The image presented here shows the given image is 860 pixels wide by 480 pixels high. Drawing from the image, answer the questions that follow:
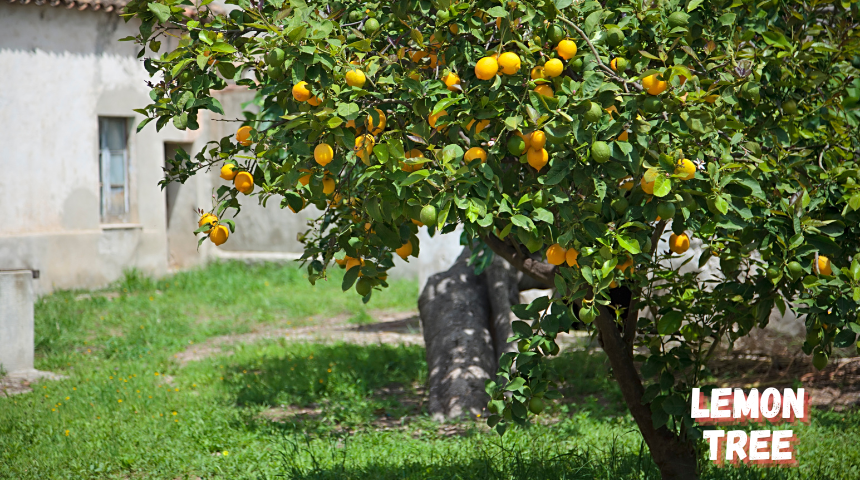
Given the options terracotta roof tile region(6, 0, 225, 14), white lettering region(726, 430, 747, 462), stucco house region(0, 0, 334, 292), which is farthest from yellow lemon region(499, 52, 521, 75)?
terracotta roof tile region(6, 0, 225, 14)

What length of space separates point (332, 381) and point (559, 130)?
13.3ft

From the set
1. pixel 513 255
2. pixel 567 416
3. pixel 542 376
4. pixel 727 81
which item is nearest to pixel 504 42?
pixel 727 81

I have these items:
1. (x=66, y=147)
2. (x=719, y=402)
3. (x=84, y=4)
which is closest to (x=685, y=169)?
(x=719, y=402)

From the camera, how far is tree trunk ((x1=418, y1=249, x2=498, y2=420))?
16.4 feet

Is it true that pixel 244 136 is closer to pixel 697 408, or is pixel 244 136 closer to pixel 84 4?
pixel 697 408

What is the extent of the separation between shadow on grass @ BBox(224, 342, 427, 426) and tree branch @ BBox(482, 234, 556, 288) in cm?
198

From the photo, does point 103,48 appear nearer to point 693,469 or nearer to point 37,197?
point 37,197

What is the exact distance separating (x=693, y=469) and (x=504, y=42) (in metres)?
1.98

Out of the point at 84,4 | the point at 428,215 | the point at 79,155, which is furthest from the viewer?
the point at 79,155

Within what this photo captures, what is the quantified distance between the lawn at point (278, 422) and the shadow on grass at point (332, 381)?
2 cm

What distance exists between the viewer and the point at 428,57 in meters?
2.54

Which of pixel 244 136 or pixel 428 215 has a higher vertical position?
pixel 244 136

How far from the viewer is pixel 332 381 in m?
5.69

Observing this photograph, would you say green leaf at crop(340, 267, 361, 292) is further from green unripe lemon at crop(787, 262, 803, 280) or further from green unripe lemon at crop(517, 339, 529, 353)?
green unripe lemon at crop(787, 262, 803, 280)
